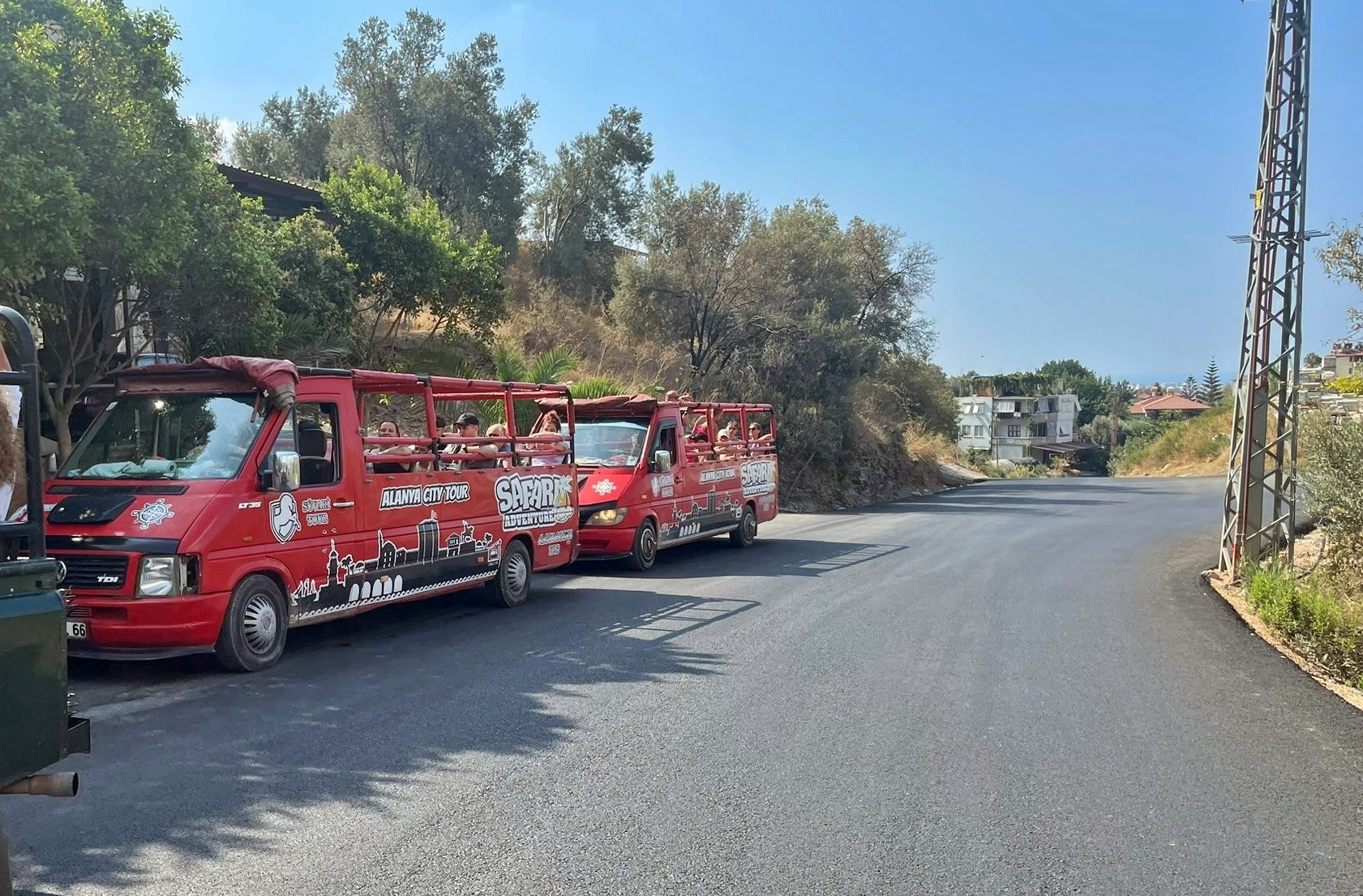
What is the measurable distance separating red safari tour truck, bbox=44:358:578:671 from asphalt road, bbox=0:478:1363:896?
451mm

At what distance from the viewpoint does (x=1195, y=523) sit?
22.7 meters

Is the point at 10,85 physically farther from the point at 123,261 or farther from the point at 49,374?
the point at 49,374

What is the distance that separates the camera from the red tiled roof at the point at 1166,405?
131 meters

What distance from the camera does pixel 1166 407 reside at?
13675cm

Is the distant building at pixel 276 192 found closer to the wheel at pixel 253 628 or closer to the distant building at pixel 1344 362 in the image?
the wheel at pixel 253 628

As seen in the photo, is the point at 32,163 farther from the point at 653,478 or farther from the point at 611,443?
the point at 653,478

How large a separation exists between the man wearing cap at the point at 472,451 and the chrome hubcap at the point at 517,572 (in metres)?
1.03

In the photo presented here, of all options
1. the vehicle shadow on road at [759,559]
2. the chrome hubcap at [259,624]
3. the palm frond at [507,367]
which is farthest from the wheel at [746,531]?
the chrome hubcap at [259,624]

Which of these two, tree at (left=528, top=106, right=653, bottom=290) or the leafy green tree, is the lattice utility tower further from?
tree at (left=528, top=106, right=653, bottom=290)

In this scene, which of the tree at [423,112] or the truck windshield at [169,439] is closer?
the truck windshield at [169,439]

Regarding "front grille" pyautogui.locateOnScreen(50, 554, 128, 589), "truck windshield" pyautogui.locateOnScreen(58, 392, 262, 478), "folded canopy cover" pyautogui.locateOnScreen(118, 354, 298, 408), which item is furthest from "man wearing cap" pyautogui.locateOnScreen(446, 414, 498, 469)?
"front grille" pyautogui.locateOnScreen(50, 554, 128, 589)

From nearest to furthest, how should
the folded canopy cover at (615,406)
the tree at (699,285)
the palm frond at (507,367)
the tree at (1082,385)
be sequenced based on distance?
the folded canopy cover at (615,406) → the palm frond at (507,367) → the tree at (699,285) → the tree at (1082,385)

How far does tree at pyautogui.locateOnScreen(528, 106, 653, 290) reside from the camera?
37344 mm

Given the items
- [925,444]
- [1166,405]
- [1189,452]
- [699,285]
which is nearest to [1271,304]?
[699,285]
